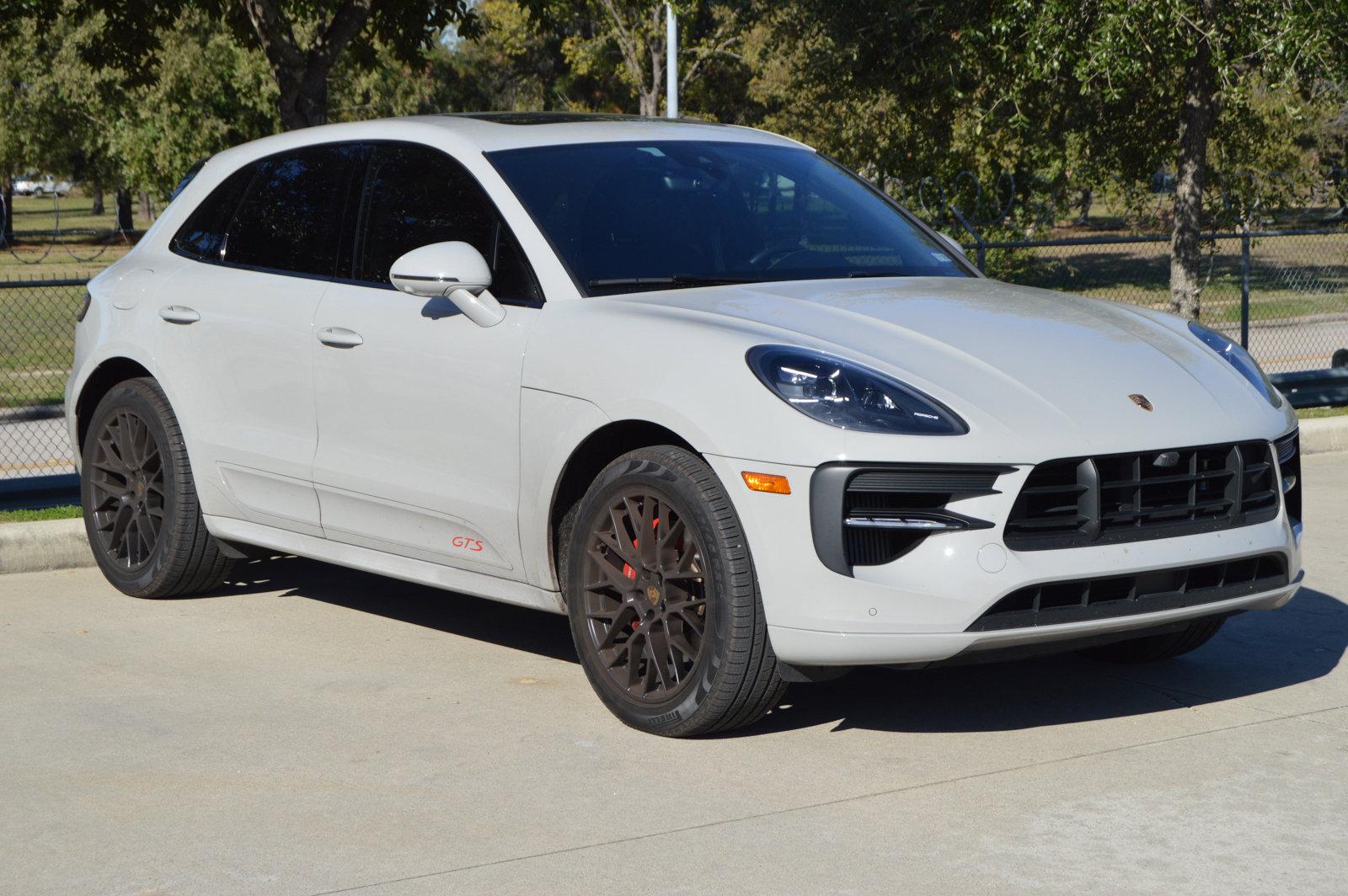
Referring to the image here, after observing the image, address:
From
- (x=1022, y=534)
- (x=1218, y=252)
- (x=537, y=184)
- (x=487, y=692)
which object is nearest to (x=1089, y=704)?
(x=1022, y=534)

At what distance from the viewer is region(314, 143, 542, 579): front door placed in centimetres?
540

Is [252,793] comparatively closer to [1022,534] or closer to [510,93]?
[1022,534]

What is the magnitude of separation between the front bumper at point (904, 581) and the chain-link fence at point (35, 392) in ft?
22.9

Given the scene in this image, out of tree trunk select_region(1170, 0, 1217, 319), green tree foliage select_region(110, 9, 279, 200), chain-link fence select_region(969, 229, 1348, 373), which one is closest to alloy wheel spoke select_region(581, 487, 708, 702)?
chain-link fence select_region(969, 229, 1348, 373)

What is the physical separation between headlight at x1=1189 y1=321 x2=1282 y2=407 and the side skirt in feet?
7.29

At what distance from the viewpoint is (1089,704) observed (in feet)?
17.9

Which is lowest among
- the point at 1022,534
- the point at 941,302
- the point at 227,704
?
the point at 227,704

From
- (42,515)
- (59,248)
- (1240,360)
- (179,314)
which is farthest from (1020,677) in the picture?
(59,248)

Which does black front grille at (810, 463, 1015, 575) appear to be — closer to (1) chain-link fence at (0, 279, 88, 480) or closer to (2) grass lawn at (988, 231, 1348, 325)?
(1) chain-link fence at (0, 279, 88, 480)

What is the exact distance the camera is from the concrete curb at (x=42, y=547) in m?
7.61

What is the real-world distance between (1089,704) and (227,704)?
8.87 feet

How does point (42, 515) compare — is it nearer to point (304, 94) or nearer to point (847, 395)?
point (847, 395)

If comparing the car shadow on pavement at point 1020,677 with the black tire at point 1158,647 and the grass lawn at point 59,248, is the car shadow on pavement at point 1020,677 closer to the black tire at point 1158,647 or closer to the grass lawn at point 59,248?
the black tire at point 1158,647

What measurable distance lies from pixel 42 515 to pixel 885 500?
5.20 m
